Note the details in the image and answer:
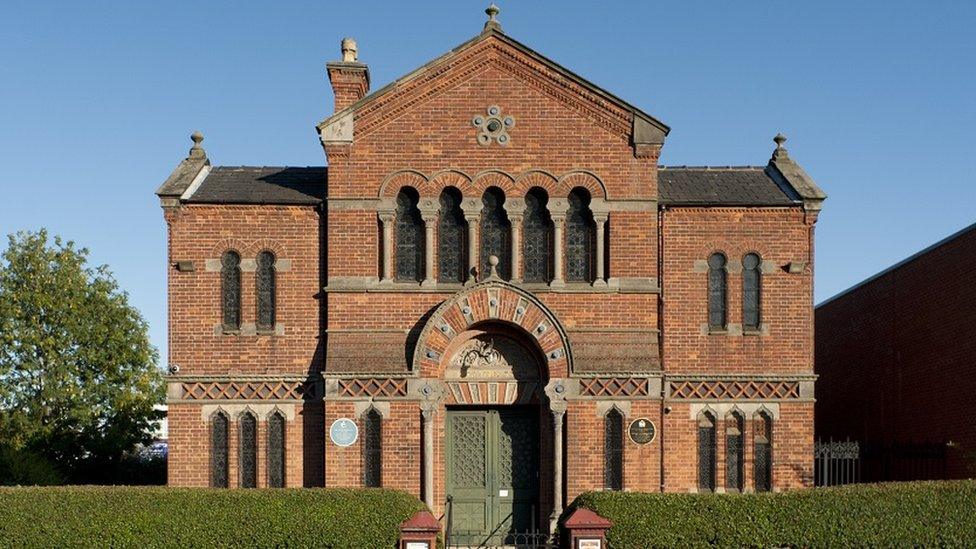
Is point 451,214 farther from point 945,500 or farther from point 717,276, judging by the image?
point 945,500

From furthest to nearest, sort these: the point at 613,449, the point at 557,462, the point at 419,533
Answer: the point at 613,449 < the point at 557,462 < the point at 419,533

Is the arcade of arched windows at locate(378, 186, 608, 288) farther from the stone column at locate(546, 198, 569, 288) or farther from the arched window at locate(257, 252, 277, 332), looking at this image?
the arched window at locate(257, 252, 277, 332)

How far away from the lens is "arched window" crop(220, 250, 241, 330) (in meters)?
23.9

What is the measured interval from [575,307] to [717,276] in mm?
3033

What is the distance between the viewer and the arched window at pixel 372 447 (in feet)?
75.3

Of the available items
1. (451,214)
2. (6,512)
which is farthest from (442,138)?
(6,512)

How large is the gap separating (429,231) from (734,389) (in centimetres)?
663

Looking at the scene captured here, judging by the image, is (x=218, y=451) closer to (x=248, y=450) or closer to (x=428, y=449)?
(x=248, y=450)

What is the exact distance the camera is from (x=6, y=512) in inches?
798

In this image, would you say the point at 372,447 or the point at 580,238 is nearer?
the point at 372,447

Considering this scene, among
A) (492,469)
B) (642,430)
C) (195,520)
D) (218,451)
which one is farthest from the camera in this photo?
(218,451)

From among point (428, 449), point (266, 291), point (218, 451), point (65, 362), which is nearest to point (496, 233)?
point (428, 449)

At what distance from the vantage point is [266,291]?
24.0 metres

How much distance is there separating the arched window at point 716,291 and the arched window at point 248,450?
29.9 feet
